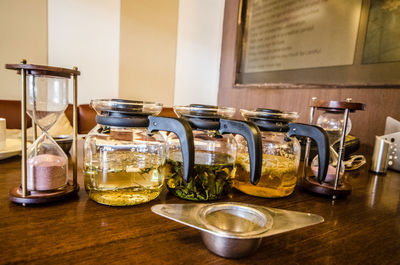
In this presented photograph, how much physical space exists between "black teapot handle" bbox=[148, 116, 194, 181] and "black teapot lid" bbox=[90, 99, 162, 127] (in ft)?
0.10

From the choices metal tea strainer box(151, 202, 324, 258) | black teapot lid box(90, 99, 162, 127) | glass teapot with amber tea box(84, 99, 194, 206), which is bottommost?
metal tea strainer box(151, 202, 324, 258)

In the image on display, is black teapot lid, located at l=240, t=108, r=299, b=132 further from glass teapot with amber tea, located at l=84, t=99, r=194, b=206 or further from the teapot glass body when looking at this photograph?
glass teapot with amber tea, located at l=84, t=99, r=194, b=206

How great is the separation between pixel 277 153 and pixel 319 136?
0.10m

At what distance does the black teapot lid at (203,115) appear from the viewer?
45 centimetres

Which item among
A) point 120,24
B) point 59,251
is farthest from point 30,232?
point 120,24

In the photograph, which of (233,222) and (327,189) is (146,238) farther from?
(327,189)

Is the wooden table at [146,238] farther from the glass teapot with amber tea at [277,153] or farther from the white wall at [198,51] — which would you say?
the white wall at [198,51]

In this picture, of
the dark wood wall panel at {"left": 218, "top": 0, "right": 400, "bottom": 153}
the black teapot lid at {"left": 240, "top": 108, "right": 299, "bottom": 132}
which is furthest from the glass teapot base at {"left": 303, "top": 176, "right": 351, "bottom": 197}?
the dark wood wall panel at {"left": 218, "top": 0, "right": 400, "bottom": 153}

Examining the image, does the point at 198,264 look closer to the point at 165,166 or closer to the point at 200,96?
the point at 165,166

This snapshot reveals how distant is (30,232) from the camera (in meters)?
0.33

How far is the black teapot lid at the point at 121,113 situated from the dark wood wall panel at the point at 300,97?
1267 millimetres

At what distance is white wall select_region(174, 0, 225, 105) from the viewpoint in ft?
8.81

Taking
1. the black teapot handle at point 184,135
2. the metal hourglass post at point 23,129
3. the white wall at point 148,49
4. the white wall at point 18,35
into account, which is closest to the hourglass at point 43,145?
the metal hourglass post at point 23,129

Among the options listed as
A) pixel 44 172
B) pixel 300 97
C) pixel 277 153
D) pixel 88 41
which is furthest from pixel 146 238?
pixel 88 41
